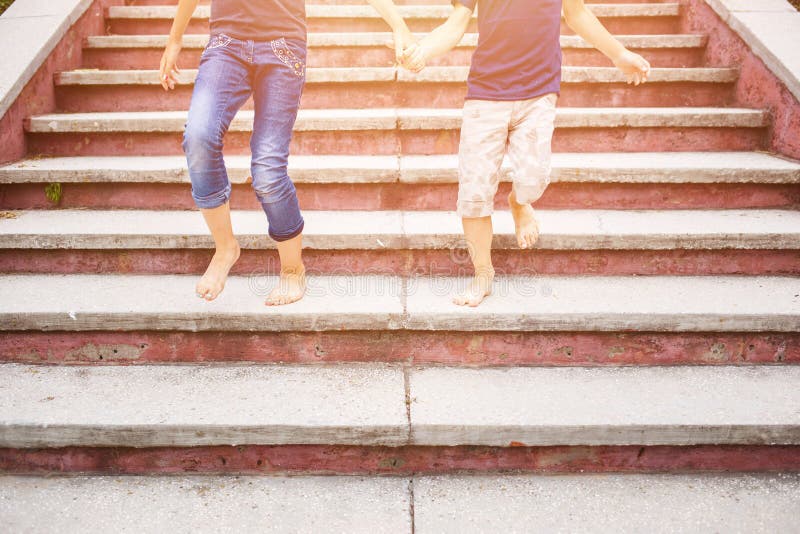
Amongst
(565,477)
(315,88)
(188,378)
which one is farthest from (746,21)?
(188,378)

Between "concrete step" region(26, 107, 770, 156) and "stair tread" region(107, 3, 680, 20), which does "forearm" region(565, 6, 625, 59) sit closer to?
"concrete step" region(26, 107, 770, 156)

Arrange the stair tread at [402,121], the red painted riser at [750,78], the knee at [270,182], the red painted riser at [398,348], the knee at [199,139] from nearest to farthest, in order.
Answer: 1. the knee at [199,139]
2. the knee at [270,182]
3. the red painted riser at [398,348]
4. the red painted riser at [750,78]
5. the stair tread at [402,121]

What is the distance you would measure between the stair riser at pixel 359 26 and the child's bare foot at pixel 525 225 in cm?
191

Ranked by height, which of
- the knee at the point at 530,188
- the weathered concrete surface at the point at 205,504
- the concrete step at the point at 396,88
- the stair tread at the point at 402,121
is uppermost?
the concrete step at the point at 396,88

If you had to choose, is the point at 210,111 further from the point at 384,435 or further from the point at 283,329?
the point at 384,435

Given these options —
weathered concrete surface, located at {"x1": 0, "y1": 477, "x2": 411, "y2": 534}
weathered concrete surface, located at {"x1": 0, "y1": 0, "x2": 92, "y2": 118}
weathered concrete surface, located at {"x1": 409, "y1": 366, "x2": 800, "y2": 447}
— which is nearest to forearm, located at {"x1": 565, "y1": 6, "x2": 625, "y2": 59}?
weathered concrete surface, located at {"x1": 409, "y1": 366, "x2": 800, "y2": 447}

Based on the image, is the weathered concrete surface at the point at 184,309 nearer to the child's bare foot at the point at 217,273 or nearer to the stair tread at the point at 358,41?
the child's bare foot at the point at 217,273

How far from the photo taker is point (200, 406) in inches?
80.3

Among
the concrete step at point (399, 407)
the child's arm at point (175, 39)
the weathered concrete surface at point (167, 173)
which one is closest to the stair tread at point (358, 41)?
the weathered concrete surface at point (167, 173)

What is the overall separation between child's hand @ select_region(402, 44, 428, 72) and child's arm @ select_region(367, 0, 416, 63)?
0.05 m

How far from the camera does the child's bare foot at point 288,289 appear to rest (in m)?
2.32

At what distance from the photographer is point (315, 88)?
3.39m

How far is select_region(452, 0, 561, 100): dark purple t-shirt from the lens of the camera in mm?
2197

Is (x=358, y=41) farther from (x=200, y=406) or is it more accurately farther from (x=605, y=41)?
(x=200, y=406)
